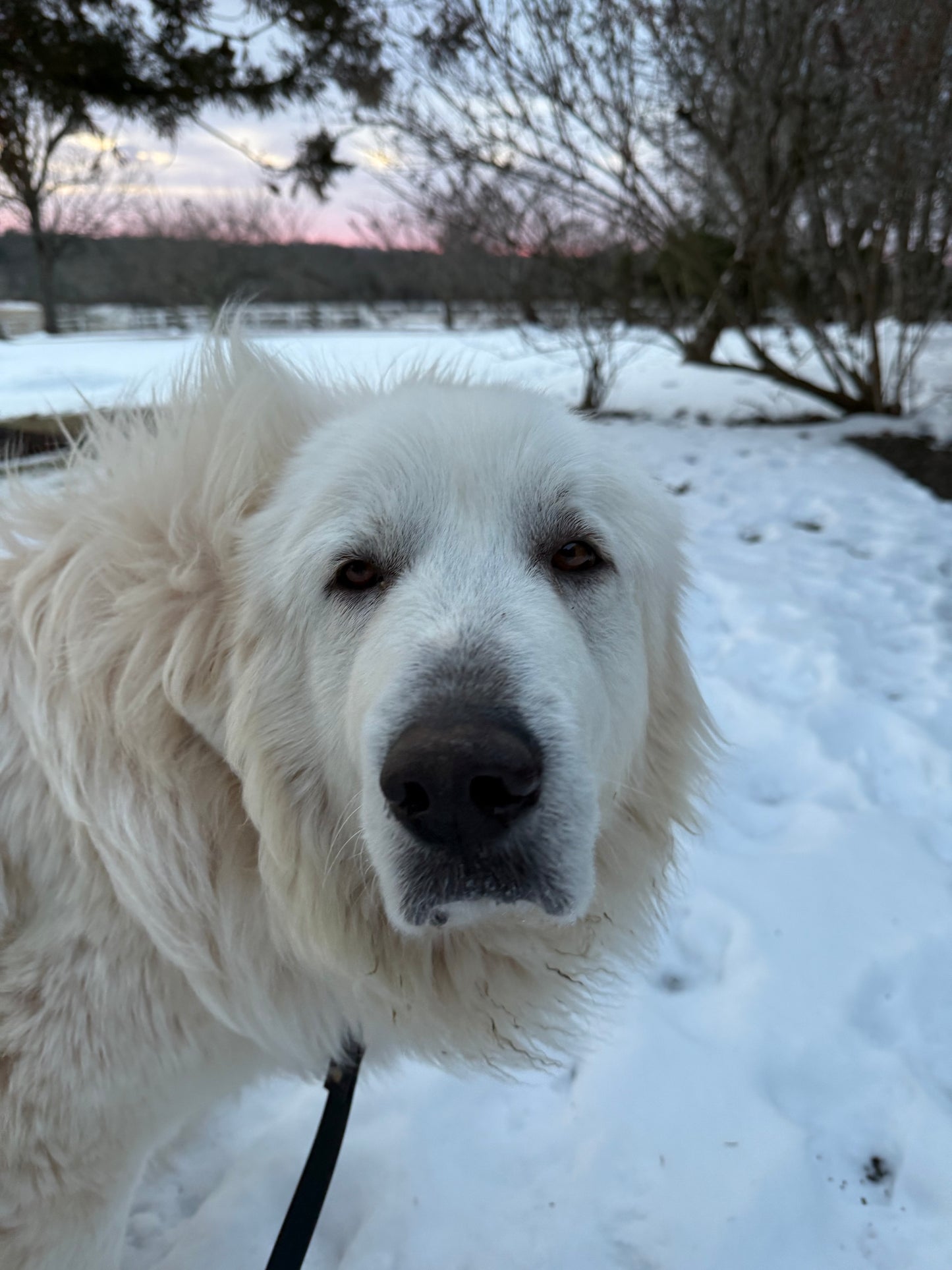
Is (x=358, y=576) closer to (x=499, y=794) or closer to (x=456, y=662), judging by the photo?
(x=456, y=662)

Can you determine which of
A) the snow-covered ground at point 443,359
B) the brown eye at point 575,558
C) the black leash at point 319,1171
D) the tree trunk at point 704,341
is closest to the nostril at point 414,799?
the brown eye at point 575,558

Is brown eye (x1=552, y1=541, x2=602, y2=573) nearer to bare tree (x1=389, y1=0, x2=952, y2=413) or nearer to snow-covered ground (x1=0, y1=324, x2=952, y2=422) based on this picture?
snow-covered ground (x1=0, y1=324, x2=952, y2=422)

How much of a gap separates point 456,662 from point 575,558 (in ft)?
1.36

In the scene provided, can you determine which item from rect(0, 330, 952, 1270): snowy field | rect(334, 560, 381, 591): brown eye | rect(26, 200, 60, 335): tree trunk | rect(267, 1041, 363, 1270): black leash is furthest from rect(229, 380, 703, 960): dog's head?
rect(26, 200, 60, 335): tree trunk

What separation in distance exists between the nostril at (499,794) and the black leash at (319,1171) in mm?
829

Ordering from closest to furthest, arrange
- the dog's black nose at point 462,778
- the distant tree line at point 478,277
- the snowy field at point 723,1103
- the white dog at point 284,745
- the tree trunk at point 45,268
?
the dog's black nose at point 462,778 < the white dog at point 284,745 < the snowy field at point 723,1103 < the tree trunk at point 45,268 < the distant tree line at point 478,277

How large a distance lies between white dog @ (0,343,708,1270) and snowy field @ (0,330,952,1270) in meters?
0.41

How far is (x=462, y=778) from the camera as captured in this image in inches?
43.9

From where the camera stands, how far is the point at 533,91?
8.74 m

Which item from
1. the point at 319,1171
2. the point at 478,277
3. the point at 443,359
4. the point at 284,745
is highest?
the point at 478,277

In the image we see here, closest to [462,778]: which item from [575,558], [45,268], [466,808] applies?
[466,808]

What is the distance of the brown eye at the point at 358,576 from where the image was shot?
148 cm

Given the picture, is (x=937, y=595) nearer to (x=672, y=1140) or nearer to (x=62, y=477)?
(x=672, y=1140)

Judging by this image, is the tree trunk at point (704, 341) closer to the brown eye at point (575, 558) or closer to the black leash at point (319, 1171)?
the brown eye at point (575, 558)
